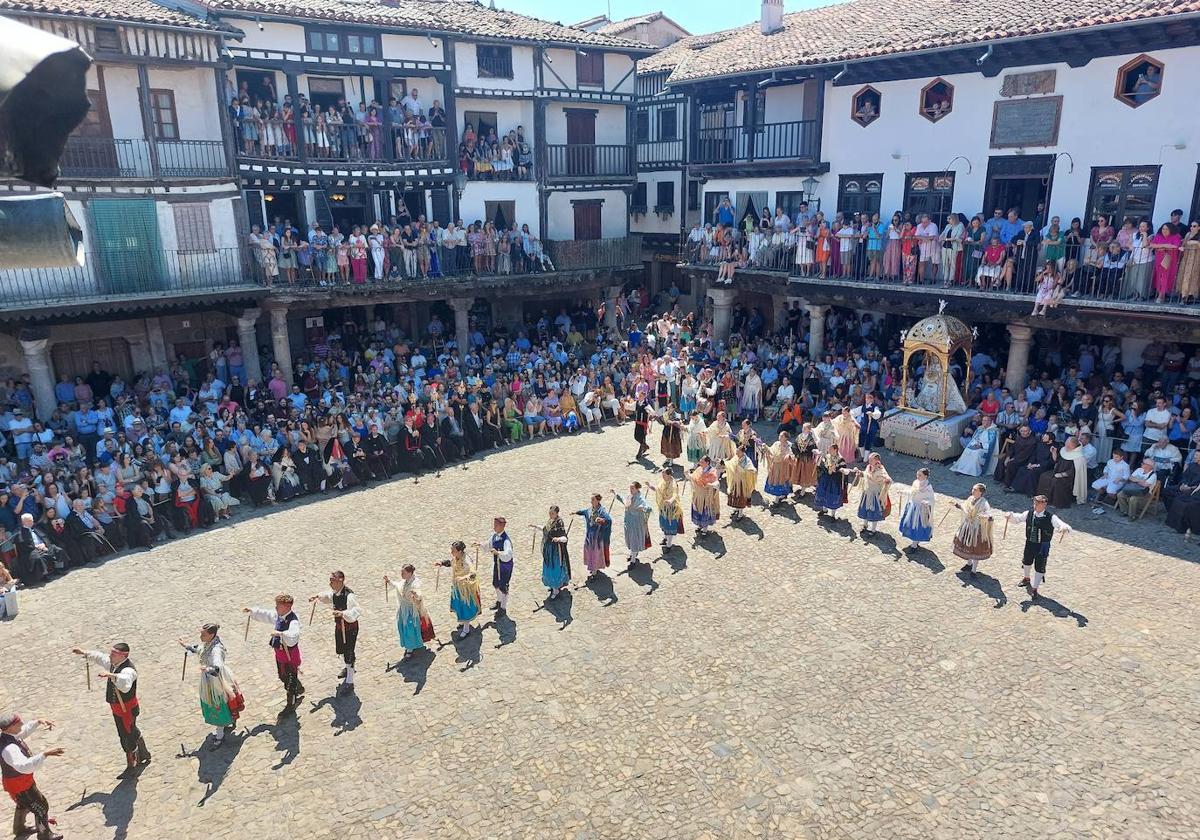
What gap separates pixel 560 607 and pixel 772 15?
24.8 metres

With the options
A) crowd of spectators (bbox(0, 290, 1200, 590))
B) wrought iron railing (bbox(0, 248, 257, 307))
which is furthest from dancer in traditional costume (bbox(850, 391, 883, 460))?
wrought iron railing (bbox(0, 248, 257, 307))

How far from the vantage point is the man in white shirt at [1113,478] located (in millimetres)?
16469

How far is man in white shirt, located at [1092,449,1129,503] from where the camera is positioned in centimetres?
1647

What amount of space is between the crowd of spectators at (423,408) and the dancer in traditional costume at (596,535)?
6.23 metres

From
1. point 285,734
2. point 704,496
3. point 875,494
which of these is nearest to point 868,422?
point 875,494

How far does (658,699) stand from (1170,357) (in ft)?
54.4

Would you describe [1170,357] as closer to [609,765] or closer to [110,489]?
[609,765]

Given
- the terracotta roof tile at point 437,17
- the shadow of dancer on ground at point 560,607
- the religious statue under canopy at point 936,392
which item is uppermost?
the terracotta roof tile at point 437,17

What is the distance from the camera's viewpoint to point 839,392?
2228 cm

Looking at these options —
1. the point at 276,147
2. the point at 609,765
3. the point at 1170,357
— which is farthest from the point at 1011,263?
the point at 276,147

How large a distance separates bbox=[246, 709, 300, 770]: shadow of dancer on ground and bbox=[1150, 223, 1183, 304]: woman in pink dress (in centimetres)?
1814

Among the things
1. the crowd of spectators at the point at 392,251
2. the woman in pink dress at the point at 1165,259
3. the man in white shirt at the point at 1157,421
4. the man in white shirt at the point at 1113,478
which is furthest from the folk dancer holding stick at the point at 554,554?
the crowd of spectators at the point at 392,251

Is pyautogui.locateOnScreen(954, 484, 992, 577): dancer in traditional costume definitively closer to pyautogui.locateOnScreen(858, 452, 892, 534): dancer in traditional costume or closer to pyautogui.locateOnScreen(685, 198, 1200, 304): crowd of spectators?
pyautogui.locateOnScreen(858, 452, 892, 534): dancer in traditional costume

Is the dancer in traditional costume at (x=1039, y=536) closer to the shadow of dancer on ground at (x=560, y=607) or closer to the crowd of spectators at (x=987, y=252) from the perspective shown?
→ the shadow of dancer on ground at (x=560, y=607)
